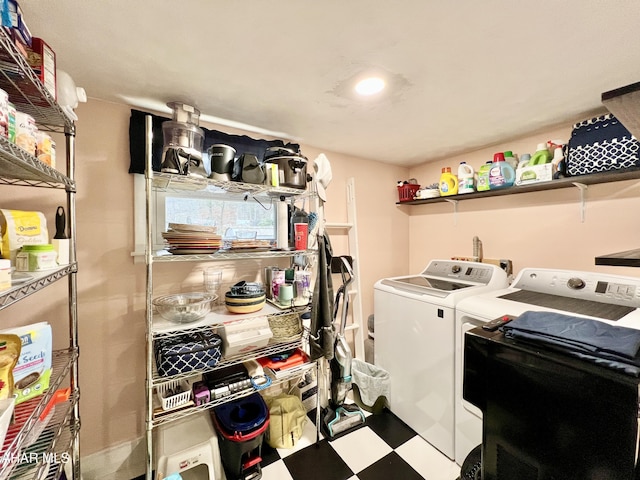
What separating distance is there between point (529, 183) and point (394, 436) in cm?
196

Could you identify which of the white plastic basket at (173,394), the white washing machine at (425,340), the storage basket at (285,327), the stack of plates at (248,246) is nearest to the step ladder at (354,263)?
the white washing machine at (425,340)

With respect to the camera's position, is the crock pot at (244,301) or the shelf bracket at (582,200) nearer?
the crock pot at (244,301)

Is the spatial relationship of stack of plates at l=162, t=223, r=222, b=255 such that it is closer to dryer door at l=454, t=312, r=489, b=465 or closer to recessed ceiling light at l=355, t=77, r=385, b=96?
recessed ceiling light at l=355, t=77, r=385, b=96

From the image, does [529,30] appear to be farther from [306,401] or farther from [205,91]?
[306,401]

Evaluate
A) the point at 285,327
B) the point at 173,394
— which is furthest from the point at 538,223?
the point at 173,394

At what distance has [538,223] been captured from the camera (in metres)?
1.96

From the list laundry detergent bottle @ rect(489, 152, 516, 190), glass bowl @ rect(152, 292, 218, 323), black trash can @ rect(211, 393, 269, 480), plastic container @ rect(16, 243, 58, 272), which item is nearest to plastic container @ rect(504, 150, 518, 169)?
laundry detergent bottle @ rect(489, 152, 516, 190)

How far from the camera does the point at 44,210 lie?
1.32 meters

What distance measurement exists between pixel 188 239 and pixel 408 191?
207cm

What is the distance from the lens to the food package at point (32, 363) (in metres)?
0.85

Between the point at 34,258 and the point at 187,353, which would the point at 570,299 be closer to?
the point at 187,353

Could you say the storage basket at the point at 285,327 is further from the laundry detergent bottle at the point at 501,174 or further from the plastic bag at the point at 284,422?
the laundry detergent bottle at the point at 501,174

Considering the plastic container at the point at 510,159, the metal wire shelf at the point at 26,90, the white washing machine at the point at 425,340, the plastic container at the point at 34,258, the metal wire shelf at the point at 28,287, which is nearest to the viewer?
the metal wire shelf at the point at 28,287

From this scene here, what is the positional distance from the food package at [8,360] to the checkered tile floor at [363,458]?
135cm
